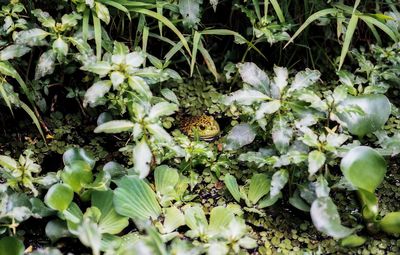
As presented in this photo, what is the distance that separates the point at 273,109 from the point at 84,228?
717 mm

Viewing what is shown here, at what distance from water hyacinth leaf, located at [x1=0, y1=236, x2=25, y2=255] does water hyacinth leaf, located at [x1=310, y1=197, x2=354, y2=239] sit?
0.85 meters

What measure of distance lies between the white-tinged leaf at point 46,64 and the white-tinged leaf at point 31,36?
0.17ft

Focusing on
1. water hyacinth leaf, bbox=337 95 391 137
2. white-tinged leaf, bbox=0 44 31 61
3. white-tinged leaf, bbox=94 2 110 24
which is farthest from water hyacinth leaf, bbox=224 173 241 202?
white-tinged leaf, bbox=0 44 31 61

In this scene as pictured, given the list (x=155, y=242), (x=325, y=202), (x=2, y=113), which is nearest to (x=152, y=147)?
(x=155, y=242)

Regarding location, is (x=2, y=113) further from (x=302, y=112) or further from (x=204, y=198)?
(x=302, y=112)

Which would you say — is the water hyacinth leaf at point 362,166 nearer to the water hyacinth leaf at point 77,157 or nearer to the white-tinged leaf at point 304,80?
the white-tinged leaf at point 304,80

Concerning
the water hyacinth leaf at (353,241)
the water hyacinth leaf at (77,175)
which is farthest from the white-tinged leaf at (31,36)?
the water hyacinth leaf at (353,241)

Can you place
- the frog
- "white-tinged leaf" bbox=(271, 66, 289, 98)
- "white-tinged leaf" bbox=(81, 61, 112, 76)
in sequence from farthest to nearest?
1. the frog
2. "white-tinged leaf" bbox=(271, 66, 289, 98)
3. "white-tinged leaf" bbox=(81, 61, 112, 76)

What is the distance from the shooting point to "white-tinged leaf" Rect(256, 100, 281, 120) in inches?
64.8

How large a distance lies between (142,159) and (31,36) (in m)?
0.56

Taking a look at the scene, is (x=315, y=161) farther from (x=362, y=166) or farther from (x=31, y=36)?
(x=31, y=36)

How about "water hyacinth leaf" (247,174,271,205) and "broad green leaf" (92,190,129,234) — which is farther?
"water hyacinth leaf" (247,174,271,205)

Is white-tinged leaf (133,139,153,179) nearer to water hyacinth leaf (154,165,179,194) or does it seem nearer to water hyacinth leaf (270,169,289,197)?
water hyacinth leaf (154,165,179,194)

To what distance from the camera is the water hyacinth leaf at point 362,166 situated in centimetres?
159
